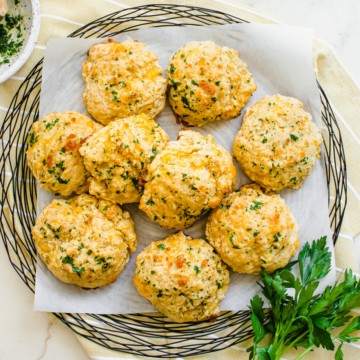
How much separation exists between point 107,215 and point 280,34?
180 cm

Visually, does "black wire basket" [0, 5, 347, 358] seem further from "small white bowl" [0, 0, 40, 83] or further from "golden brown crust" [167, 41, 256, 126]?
"golden brown crust" [167, 41, 256, 126]

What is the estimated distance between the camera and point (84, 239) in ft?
11.3

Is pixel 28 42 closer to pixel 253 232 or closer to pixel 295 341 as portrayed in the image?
pixel 253 232

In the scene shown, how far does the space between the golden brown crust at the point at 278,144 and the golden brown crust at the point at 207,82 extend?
20 centimetres

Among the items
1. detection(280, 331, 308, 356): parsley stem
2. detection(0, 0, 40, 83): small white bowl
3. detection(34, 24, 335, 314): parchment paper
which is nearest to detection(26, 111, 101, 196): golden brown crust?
detection(34, 24, 335, 314): parchment paper

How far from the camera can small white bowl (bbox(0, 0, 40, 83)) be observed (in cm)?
376

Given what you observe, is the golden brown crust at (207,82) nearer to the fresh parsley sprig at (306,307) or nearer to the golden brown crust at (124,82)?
the golden brown crust at (124,82)

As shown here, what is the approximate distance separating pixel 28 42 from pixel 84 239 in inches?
59.9

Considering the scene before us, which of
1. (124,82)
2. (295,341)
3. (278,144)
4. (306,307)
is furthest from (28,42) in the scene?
(295,341)

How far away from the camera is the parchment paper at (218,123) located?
369 centimetres

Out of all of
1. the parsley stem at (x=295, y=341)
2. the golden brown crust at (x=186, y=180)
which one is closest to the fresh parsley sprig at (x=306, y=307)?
the parsley stem at (x=295, y=341)

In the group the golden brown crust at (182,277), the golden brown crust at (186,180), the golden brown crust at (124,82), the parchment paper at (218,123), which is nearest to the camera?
the golden brown crust at (186,180)

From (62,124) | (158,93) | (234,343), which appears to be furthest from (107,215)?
(234,343)

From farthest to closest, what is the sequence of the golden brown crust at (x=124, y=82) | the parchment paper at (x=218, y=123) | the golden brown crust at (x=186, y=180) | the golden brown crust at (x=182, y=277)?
1. the parchment paper at (x=218, y=123)
2. the golden brown crust at (x=124, y=82)
3. the golden brown crust at (x=182, y=277)
4. the golden brown crust at (x=186, y=180)
